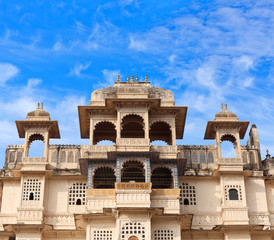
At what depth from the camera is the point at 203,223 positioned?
31078 mm

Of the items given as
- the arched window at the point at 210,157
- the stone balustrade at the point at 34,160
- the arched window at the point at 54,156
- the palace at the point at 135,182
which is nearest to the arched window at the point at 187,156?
the palace at the point at 135,182

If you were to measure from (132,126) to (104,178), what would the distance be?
4509mm

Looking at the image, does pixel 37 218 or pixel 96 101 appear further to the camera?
pixel 96 101

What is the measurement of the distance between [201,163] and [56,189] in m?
8.43

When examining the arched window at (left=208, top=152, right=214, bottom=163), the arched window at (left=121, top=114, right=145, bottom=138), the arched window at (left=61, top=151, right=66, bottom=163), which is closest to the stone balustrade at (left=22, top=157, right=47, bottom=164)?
the arched window at (left=61, top=151, right=66, bottom=163)

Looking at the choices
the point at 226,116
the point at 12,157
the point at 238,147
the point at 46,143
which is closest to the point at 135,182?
the point at 46,143

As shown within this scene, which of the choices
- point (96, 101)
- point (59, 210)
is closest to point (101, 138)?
point (96, 101)

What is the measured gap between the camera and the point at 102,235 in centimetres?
2884

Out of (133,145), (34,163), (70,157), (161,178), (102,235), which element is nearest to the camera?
(102,235)

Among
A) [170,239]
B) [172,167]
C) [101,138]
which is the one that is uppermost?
[101,138]

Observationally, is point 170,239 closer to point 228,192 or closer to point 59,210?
point 228,192

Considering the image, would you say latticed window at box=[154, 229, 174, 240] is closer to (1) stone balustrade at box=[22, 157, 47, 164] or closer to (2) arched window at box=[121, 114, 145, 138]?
(2) arched window at box=[121, 114, 145, 138]

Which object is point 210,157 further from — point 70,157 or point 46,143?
point 46,143

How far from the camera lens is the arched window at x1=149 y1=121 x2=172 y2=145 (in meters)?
34.6
